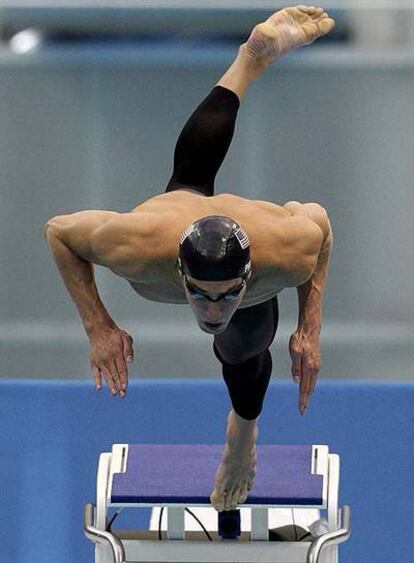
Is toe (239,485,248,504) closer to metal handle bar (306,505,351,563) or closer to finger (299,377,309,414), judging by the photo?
metal handle bar (306,505,351,563)

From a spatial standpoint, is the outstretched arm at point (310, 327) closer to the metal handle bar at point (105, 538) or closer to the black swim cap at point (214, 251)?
the black swim cap at point (214, 251)

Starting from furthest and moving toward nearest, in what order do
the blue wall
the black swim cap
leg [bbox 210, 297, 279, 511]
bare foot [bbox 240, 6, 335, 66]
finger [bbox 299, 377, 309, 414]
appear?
the blue wall
bare foot [bbox 240, 6, 335, 66]
leg [bbox 210, 297, 279, 511]
finger [bbox 299, 377, 309, 414]
the black swim cap

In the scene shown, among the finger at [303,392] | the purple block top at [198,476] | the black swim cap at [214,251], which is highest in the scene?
the black swim cap at [214,251]

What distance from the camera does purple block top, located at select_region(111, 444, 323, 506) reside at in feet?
9.23

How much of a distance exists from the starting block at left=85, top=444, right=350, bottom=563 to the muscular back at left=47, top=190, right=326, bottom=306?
448 mm

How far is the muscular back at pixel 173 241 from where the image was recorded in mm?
2434

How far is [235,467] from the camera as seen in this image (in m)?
2.84

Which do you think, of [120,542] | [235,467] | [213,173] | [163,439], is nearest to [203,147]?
[213,173]

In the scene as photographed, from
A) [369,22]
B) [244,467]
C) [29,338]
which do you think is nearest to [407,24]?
[369,22]

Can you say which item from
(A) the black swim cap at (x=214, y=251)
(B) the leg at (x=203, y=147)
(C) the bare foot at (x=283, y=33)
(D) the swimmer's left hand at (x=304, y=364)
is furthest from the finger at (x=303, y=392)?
(C) the bare foot at (x=283, y=33)

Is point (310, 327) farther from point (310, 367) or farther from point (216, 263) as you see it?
point (216, 263)

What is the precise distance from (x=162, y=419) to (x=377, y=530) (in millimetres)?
580

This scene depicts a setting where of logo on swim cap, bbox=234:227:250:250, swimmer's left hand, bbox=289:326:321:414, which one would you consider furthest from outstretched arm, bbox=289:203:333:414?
logo on swim cap, bbox=234:227:250:250

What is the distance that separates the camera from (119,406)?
12.2 feet
